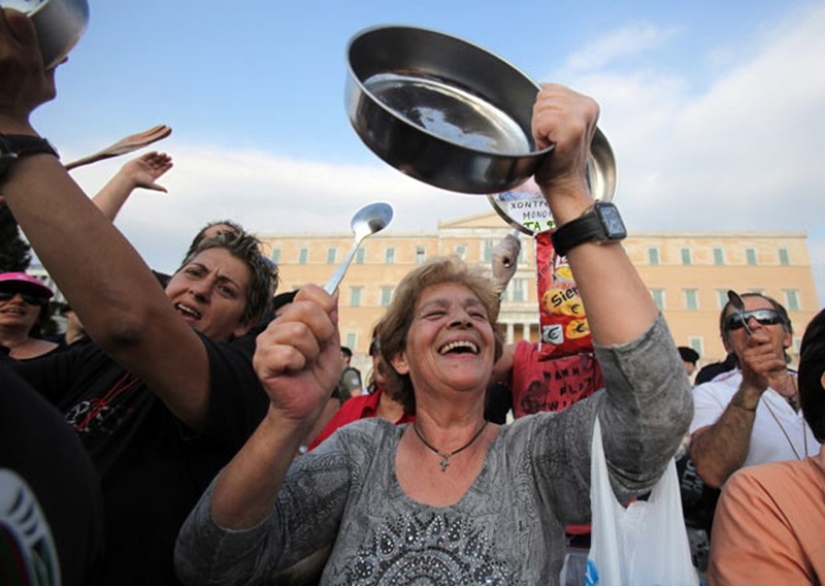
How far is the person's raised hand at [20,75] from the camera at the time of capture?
1.01 meters

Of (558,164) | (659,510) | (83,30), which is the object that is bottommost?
(659,510)

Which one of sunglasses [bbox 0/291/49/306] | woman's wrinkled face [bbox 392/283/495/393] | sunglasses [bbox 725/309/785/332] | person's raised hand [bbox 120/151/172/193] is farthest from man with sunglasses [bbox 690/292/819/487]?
sunglasses [bbox 0/291/49/306]

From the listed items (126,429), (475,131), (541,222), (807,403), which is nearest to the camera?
(475,131)

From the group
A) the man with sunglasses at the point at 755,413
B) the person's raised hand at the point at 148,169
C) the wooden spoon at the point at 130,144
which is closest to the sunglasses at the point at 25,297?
the person's raised hand at the point at 148,169

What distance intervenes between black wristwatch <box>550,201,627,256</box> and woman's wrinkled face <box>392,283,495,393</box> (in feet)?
2.35

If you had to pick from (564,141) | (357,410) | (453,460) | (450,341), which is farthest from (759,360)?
(357,410)

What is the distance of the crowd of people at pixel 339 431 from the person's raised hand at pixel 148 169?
2.89ft

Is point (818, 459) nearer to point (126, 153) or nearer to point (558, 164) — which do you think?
point (558, 164)

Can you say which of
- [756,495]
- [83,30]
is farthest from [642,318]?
[83,30]

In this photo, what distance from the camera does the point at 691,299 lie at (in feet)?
168

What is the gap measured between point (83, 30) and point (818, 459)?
2.21 m

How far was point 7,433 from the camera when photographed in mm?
501

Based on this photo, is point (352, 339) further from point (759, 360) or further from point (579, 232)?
point (579, 232)

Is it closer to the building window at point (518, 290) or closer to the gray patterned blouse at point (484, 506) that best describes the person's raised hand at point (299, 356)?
the gray patterned blouse at point (484, 506)
